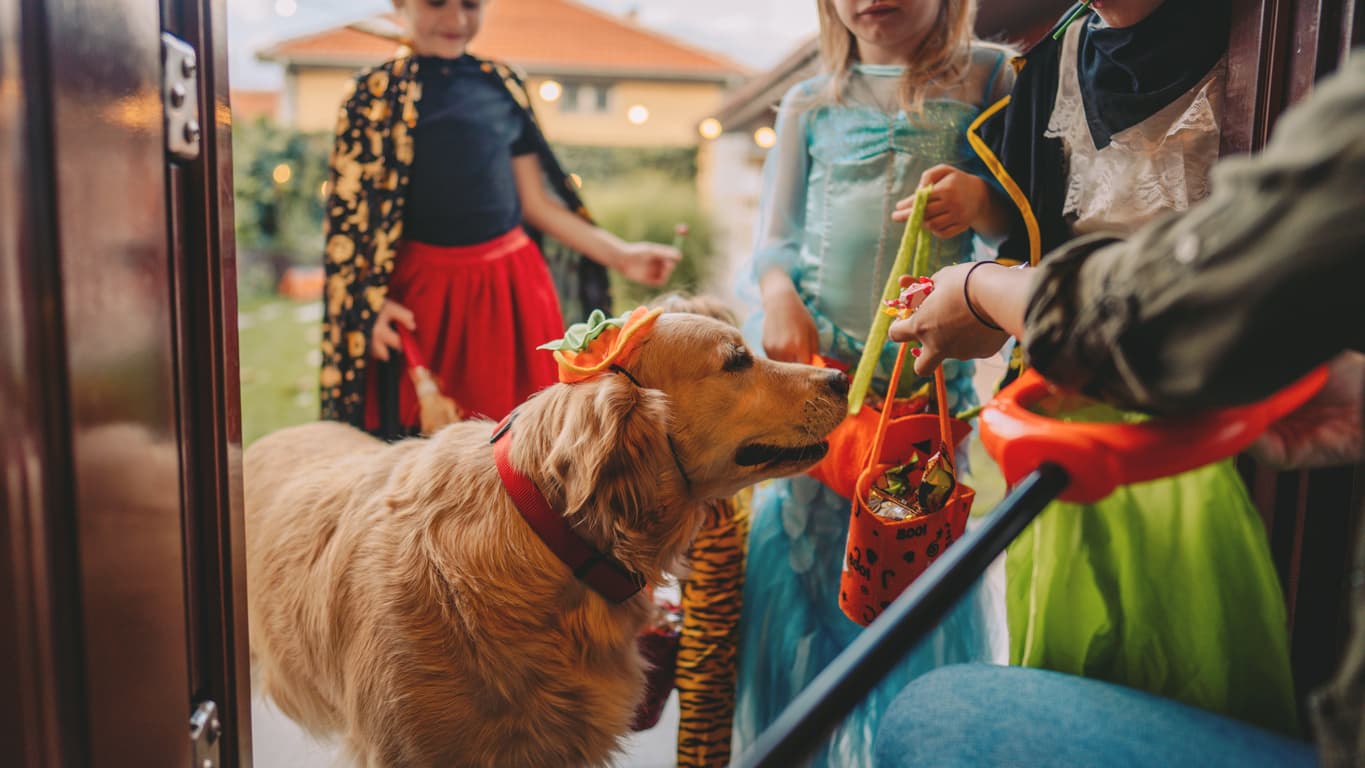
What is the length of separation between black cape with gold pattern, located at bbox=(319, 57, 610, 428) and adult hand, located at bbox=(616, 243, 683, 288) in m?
0.53

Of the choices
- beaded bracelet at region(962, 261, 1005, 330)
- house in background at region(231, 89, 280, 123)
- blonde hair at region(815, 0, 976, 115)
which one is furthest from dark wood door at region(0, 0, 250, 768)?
house in background at region(231, 89, 280, 123)

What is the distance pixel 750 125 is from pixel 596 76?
7.75ft

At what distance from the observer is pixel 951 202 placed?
1.16 meters

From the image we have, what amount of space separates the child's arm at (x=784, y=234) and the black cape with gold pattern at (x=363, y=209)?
84 cm

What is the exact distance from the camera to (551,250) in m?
2.15

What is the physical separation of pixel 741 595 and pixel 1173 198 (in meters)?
1.02

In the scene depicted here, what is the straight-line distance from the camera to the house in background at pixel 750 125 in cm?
155

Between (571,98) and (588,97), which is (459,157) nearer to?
(571,98)

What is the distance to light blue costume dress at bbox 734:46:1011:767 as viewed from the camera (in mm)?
1335

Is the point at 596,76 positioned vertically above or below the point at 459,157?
above

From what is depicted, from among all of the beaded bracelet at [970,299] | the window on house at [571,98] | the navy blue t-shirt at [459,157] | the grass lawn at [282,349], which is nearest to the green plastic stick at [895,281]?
the beaded bracelet at [970,299]

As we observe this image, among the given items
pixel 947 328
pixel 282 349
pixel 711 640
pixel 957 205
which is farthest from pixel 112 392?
pixel 282 349

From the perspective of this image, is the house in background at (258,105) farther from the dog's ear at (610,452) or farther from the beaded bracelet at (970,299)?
the beaded bracelet at (970,299)

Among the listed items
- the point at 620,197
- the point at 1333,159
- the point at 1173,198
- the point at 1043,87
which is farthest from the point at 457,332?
the point at 620,197
